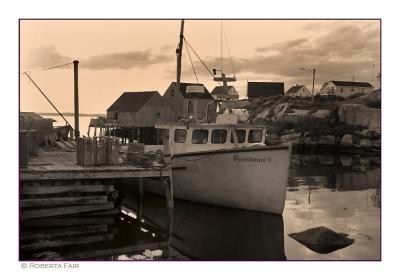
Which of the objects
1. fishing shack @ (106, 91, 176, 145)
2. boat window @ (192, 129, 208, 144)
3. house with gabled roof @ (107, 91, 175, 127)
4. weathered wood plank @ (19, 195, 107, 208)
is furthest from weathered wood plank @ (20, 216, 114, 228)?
house with gabled roof @ (107, 91, 175, 127)

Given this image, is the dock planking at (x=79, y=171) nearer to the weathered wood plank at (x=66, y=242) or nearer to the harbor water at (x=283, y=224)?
the harbor water at (x=283, y=224)

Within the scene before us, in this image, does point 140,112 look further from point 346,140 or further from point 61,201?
Answer: point 61,201

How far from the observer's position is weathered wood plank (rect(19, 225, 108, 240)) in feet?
40.7

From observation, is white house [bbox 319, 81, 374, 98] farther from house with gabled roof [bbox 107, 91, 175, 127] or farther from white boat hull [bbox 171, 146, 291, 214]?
house with gabled roof [bbox 107, 91, 175, 127]

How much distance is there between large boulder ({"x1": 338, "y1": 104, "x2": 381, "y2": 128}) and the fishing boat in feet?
83.1

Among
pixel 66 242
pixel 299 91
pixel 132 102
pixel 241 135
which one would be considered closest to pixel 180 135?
pixel 241 135

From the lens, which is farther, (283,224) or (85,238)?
(283,224)

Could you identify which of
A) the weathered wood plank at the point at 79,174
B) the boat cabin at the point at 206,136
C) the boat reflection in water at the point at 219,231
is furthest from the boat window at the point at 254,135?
the weathered wood plank at the point at 79,174

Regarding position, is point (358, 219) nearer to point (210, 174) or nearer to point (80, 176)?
point (210, 174)

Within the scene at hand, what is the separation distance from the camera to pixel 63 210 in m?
13.6

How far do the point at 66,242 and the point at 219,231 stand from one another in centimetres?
454

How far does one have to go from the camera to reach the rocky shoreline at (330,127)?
38.4 metres

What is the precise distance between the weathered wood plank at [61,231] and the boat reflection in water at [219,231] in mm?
2137

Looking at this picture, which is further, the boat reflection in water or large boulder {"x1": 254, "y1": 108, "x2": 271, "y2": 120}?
large boulder {"x1": 254, "y1": 108, "x2": 271, "y2": 120}
